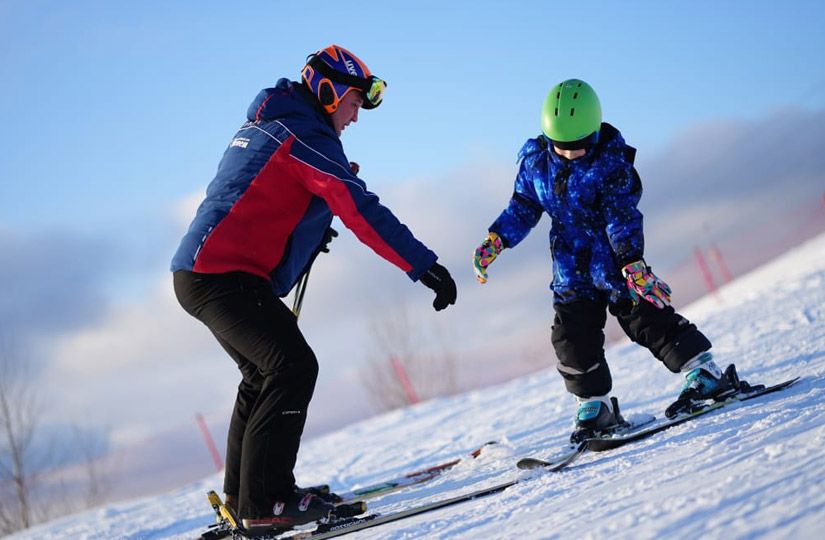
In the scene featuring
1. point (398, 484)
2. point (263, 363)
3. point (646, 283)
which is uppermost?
point (263, 363)

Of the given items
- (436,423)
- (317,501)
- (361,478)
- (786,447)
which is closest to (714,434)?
(786,447)

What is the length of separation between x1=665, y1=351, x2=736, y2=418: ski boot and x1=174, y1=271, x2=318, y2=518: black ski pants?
1822mm

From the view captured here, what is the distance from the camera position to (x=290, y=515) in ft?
10.6

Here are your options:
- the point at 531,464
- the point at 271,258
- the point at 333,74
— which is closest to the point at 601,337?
the point at 531,464

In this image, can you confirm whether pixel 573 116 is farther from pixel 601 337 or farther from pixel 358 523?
pixel 358 523

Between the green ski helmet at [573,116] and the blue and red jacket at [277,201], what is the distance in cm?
101

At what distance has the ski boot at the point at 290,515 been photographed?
126 inches

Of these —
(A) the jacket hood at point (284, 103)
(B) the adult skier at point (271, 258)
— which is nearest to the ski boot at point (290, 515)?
(B) the adult skier at point (271, 258)

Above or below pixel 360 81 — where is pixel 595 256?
below

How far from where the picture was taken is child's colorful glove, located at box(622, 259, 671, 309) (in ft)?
12.3

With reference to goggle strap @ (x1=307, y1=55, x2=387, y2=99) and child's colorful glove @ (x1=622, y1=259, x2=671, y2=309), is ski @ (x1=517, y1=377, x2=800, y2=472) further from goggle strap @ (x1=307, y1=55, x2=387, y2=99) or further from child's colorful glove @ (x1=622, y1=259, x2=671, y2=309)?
goggle strap @ (x1=307, y1=55, x2=387, y2=99)

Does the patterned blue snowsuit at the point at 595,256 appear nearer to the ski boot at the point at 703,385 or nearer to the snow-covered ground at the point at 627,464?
the ski boot at the point at 703,385

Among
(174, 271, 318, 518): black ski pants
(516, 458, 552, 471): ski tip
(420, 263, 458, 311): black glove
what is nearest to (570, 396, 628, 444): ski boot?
(516, 458, 552, 471): ski tip

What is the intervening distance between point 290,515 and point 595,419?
1.62 meters
